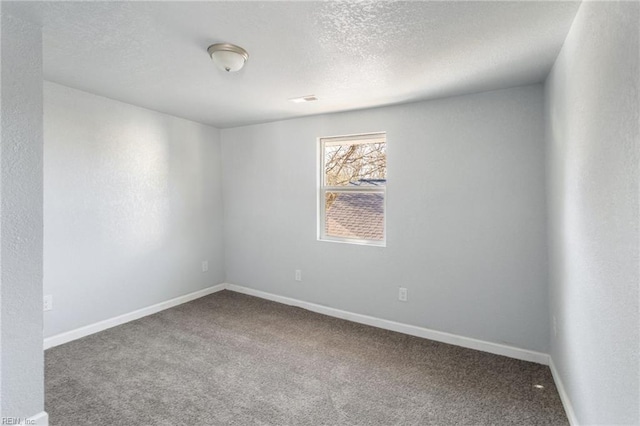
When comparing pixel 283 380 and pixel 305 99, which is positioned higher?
pixel 305 99

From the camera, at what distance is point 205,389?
7.25 feet

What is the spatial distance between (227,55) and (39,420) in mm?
2313

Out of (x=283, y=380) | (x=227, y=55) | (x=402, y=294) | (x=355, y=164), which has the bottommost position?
(x=283, y=380)

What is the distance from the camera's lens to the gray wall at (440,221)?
259cm

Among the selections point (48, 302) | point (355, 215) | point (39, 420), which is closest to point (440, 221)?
point (355, 215)

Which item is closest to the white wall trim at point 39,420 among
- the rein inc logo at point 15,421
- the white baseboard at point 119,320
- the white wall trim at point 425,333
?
the rein inc logo at point 15,421

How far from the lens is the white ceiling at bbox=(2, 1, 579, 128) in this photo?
161 cm

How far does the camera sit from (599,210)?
54.2 inches

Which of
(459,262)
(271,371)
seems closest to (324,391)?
(271,371)

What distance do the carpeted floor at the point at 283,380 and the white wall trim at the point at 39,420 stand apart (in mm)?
100

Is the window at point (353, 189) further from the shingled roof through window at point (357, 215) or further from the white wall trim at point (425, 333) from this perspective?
the white wall trim at point (425, 333)

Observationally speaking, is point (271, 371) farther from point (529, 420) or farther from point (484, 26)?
point (484, 26)

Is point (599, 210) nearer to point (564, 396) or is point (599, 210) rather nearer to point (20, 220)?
point (564, 396)

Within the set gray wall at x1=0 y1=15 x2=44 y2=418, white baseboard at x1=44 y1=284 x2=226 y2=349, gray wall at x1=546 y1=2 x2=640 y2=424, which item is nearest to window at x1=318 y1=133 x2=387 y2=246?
gray wall at x1=546 y1=2 x2=640 y2=424
